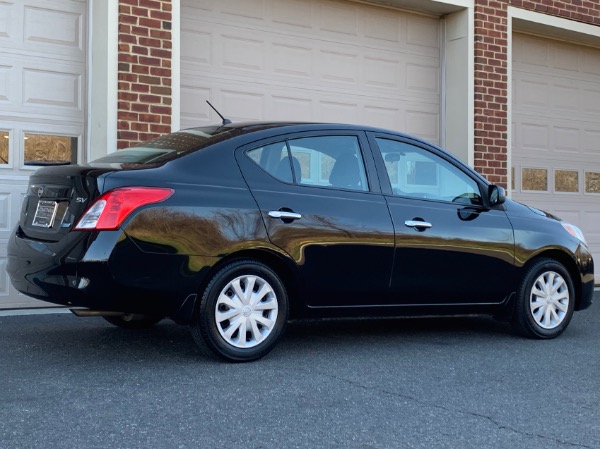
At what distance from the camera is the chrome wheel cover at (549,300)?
22.0 ft

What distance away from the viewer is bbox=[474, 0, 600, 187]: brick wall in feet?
34.9

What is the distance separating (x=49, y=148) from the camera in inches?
320

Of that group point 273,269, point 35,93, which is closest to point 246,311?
point 273,269

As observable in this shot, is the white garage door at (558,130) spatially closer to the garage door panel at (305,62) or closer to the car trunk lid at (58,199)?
the garage door panel at (305,62)

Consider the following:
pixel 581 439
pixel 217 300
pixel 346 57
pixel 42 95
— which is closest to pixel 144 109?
pixel 42 95

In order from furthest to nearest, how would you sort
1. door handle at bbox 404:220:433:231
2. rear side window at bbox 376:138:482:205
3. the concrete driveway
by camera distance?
rear side window at bbox 376:138:482:205 < door handle at bbox 404:220:433:231 < the concrete driveway

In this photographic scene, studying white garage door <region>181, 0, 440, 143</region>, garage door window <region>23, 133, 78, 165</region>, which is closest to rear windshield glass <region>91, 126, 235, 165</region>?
garage door window <region>23, 133, 78, 165</region>

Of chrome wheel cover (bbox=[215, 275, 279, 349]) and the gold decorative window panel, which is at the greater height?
the gold decorative window panel

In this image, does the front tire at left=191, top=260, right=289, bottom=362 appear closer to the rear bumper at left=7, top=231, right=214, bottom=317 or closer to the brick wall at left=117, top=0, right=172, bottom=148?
the rear bumper at left=7, top=231, right=214, bottom=317

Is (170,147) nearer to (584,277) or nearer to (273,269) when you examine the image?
(273,269)

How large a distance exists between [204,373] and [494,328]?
120 inches

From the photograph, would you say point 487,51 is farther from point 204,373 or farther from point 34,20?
point 204,373

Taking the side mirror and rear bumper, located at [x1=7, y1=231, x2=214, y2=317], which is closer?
rear bumper, located at [x1=7, y1=231, x2=214, y2=317]

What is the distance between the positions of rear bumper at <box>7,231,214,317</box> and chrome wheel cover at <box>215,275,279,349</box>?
8.7 inches
